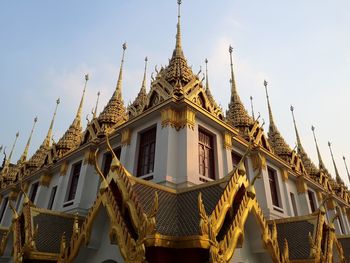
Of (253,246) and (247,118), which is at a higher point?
(247,118)

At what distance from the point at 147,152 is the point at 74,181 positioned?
6206mm

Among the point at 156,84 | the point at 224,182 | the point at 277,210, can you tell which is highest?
the point at 156,84

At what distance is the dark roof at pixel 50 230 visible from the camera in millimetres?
10391

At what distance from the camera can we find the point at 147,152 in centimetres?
1245

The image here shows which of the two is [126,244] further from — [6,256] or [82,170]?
[82,170]

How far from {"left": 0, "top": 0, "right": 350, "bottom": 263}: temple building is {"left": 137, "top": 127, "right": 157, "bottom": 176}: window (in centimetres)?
5

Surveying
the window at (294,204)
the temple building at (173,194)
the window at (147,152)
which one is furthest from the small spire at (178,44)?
the window at (294,204)

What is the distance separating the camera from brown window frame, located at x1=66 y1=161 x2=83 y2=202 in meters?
15.8

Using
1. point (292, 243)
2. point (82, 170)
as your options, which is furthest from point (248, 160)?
point (82, 170)

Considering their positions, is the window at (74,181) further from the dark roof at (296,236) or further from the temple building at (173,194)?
the dark roof at (296,236)

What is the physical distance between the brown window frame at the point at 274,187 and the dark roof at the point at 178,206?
28.0 ft

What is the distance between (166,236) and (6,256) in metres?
8.76

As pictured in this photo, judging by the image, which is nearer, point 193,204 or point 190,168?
point 193,204

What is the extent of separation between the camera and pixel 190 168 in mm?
10617
